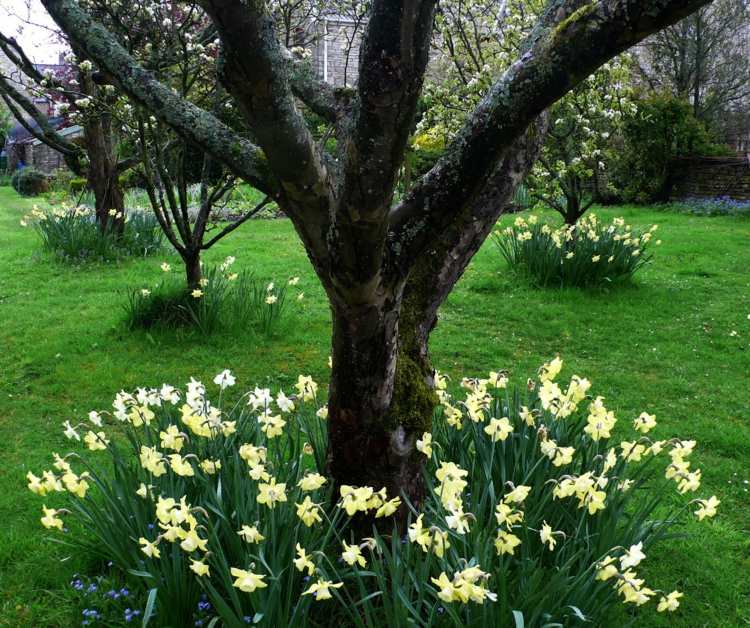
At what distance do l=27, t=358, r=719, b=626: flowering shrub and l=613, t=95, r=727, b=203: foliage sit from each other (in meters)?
15.7

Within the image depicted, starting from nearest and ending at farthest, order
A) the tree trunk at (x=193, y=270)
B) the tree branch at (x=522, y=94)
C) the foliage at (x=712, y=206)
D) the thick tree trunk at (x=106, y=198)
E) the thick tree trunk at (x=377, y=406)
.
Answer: the tree branch at (x=522, y=94) < the thick tree trunk at (x=377, y=406) < the tree trunk at (x=193, y=270) < the thick tree trunk at (x=106, y=198) < the foliage at (x=712, y=206)

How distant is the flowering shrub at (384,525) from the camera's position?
7.54ft

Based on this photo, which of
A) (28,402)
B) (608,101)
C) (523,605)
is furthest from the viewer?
(608,101)

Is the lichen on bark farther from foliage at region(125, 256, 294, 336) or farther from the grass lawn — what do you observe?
foliage at region(125, 256, 294, 336)

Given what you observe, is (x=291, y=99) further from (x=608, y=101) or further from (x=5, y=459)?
(x=608, y=101)

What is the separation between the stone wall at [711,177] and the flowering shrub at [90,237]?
13.4 meters

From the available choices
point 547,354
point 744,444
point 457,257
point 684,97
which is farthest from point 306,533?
point 684,97

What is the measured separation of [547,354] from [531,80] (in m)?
4.65

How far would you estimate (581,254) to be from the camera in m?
8.02

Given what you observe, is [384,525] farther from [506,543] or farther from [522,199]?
[522,199]

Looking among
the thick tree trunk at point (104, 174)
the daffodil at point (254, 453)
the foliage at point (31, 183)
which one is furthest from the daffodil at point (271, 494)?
the foliage at point (31, 183)

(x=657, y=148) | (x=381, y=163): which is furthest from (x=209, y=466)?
(x=657, y=148)

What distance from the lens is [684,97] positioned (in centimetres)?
1978

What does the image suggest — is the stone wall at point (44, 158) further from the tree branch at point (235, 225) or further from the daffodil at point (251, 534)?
the daffodil at point (251, 534)
